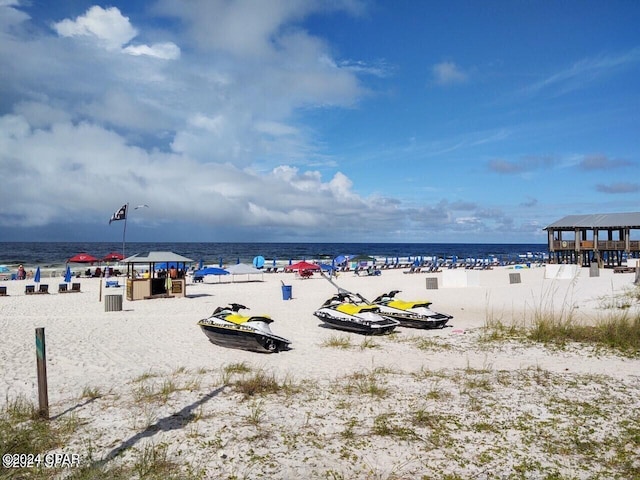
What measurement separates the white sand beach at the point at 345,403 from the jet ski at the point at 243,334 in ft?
0.71

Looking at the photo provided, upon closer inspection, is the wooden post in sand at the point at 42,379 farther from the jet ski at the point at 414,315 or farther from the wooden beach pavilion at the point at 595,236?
the wooden beach pavilion at the point at 595,236

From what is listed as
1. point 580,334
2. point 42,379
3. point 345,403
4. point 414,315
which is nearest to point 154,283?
point 414,315

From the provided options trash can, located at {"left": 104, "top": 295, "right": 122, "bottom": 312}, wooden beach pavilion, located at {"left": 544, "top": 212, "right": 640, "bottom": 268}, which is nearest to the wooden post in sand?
trash can, located at {"left": 104, "top": 295, "right": 122, "bottom": 312}

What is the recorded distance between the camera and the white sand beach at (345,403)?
189 inches

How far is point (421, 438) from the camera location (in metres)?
5.31

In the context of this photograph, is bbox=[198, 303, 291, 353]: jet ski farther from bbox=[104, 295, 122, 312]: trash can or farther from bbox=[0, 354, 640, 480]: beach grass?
bbox=[104, 295, 122, 312]: trash can

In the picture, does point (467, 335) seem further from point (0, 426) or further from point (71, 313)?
point (71, 313)

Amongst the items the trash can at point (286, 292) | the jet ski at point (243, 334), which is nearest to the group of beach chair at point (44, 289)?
the trash can at point (286, 292)

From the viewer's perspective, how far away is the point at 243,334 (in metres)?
10.1

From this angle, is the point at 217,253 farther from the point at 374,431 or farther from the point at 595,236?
the point at 374,431

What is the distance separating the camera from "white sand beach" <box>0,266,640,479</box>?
4809 mm

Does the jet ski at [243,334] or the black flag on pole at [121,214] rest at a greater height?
the black flag on pole at [121,214]

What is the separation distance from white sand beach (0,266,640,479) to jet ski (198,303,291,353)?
0.71ft

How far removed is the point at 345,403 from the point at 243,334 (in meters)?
4.25
